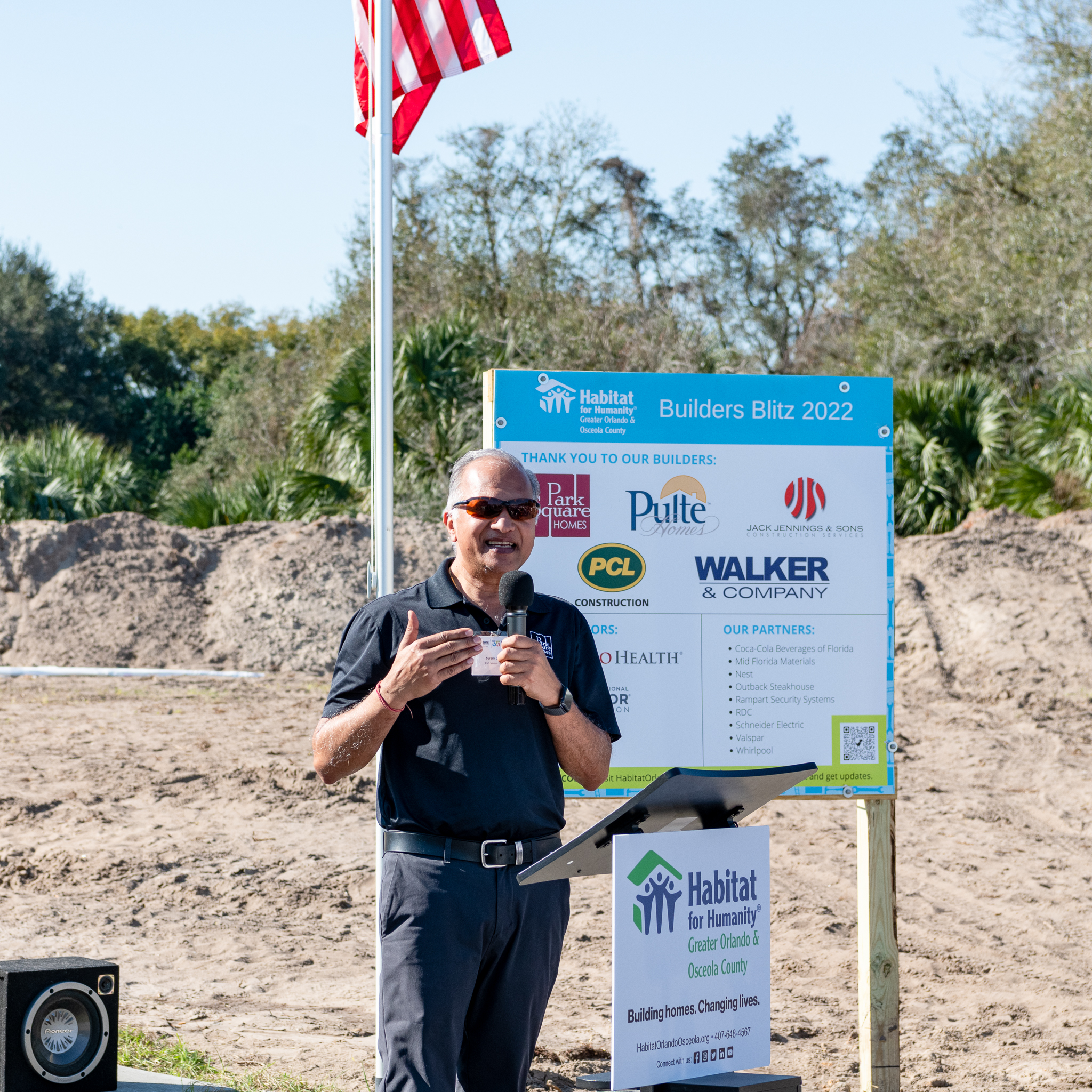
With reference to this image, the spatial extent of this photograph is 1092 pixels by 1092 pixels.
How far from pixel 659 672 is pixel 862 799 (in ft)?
Result: 2.95

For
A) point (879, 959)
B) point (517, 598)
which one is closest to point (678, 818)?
point (517, 598)

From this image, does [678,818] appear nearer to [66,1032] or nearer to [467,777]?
[467,777]

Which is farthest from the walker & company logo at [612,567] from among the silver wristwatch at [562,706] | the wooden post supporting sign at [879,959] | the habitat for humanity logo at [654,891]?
the habitat for humanity logo at [654,891]

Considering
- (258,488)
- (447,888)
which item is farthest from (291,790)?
(258,488)

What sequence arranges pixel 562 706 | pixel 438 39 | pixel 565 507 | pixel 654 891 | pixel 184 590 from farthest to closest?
pixel 184 590, pixel 438 39, pixel 565 507, pixel 562 706, pixel 654 891

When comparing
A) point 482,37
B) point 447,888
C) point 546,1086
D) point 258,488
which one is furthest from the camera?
point 258,488

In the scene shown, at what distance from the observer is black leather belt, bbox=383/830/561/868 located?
9.34 ft

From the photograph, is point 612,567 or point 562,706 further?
point 612,567

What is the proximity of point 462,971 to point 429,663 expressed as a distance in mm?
717

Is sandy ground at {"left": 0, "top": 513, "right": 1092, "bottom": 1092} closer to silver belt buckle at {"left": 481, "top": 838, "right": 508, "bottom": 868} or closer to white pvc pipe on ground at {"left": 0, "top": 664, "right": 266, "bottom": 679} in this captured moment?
white pvc pipe on ground at {"left": 0, "top": 664, "right": 266, "bottom": 679}

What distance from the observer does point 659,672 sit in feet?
14.4

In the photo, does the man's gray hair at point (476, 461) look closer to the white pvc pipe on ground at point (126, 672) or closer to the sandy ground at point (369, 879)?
the sandy ground at point (369, 879)

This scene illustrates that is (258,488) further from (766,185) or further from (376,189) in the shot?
(766,185)

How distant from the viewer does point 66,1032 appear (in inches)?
150
